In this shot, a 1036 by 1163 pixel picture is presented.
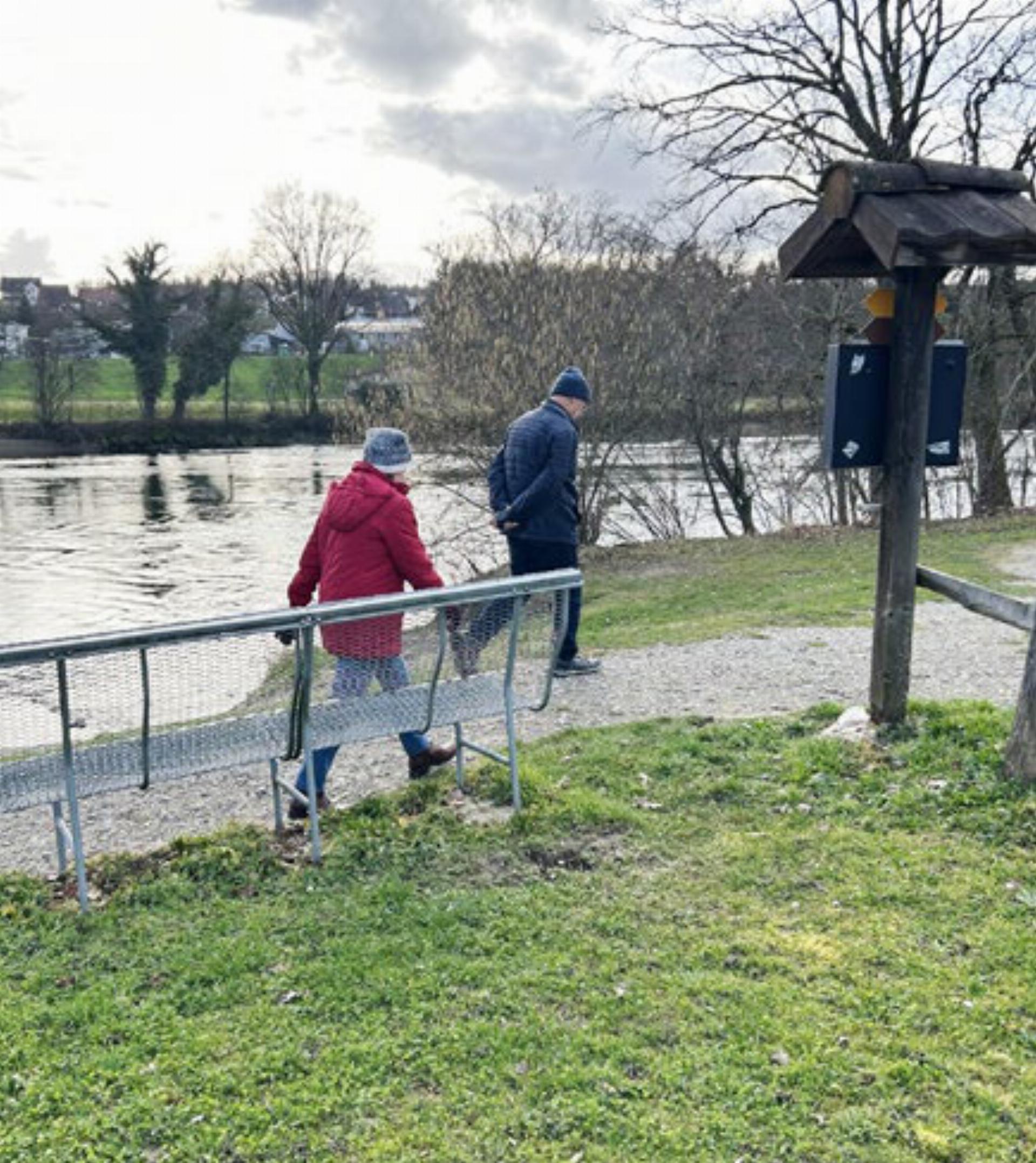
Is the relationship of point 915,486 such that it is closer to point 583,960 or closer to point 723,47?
point 583,960

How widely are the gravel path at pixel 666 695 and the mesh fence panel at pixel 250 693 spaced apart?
0.84 meters

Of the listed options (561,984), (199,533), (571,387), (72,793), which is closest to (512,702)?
(561,984)

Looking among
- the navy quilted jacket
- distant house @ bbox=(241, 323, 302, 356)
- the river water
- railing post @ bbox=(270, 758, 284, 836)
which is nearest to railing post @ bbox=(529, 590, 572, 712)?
railing post @ bbox=(270, 758, 284, 836)

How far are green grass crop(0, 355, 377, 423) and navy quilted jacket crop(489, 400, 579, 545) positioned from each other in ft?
146

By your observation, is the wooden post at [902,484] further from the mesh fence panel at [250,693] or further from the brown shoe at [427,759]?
the brown shoe at [427,759]

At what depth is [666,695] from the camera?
7.25m

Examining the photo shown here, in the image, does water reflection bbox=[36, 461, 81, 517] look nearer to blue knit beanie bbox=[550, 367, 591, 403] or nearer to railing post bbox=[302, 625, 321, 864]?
blue knit beanie bbox=[550, 367, 591, 403]

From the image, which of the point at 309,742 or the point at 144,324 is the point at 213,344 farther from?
the point at 309,742

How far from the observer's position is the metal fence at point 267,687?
3902 millimetres

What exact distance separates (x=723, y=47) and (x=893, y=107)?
3206 mm

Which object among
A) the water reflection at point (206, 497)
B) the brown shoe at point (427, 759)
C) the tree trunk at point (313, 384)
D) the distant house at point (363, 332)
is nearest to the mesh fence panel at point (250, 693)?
the brown shoe at point (427, 759)

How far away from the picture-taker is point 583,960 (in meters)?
3.49

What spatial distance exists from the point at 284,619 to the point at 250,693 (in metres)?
0.74

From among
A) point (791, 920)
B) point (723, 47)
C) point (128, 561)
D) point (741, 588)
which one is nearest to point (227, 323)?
point (128, 561)
